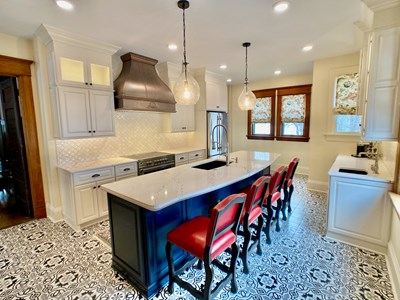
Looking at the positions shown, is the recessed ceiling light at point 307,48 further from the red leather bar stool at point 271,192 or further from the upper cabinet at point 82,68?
the upper cabinet at point 82,68

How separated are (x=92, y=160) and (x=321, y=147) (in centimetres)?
467

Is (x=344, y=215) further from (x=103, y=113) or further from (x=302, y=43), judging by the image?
(x=103, y=113)

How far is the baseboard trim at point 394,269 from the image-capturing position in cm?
180

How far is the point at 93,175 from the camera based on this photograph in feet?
10.0

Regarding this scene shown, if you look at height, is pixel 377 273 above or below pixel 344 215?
below

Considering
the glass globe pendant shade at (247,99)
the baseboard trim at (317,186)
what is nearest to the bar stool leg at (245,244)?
the glass globe pendant shade at (247,99)

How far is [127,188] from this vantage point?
1.96 meters

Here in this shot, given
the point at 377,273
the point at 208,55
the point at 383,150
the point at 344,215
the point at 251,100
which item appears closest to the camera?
the point at 377,273

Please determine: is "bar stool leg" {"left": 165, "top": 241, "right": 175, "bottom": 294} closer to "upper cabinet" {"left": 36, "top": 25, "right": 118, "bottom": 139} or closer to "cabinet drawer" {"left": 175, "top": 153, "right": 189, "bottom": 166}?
"upper cabinet" {"left": 36, "top": 25, "right": 118, "bottom": 139}

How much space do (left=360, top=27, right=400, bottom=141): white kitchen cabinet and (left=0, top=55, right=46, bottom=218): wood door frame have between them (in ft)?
15.3

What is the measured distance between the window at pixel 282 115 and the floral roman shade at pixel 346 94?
1.34 metres

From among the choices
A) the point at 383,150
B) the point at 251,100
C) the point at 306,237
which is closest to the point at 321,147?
the point at 383,150

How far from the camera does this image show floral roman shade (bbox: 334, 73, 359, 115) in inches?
160

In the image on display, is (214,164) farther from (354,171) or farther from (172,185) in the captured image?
(354,171)
